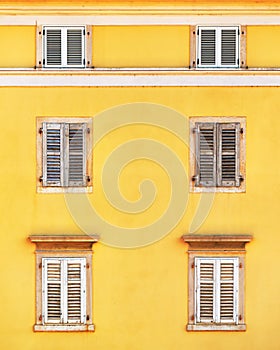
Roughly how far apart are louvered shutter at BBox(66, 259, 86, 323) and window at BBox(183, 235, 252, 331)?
1943 mm

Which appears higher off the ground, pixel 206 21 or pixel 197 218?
pixel 206 21

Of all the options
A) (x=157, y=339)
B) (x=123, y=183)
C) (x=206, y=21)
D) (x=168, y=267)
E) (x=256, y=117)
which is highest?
(x=206, y=21)

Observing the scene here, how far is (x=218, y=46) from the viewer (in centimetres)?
1012

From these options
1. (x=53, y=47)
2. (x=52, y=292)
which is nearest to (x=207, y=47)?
(x=53, y=47)

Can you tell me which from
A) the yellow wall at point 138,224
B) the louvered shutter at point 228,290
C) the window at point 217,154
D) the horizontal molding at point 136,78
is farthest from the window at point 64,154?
the louvered shutter at point 228,290

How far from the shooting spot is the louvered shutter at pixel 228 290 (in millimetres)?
10000

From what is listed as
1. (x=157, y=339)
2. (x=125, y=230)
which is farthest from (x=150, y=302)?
(x=125, y=230)

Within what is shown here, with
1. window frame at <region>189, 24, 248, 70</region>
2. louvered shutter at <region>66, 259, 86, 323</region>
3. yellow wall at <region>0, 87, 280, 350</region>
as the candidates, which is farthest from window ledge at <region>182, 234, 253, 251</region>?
window frame at <region>189, 24, 248, 70</region>

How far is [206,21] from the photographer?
10.0 metres

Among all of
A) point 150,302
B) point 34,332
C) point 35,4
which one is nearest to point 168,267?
point 150,302

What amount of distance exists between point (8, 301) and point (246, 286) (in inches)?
172

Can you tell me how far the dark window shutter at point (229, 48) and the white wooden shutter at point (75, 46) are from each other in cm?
258

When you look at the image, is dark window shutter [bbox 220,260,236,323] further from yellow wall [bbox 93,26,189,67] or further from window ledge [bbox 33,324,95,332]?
yellow wall [bbox 93,26,189,67]

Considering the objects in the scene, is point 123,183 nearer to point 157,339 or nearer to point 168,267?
point 168,267
